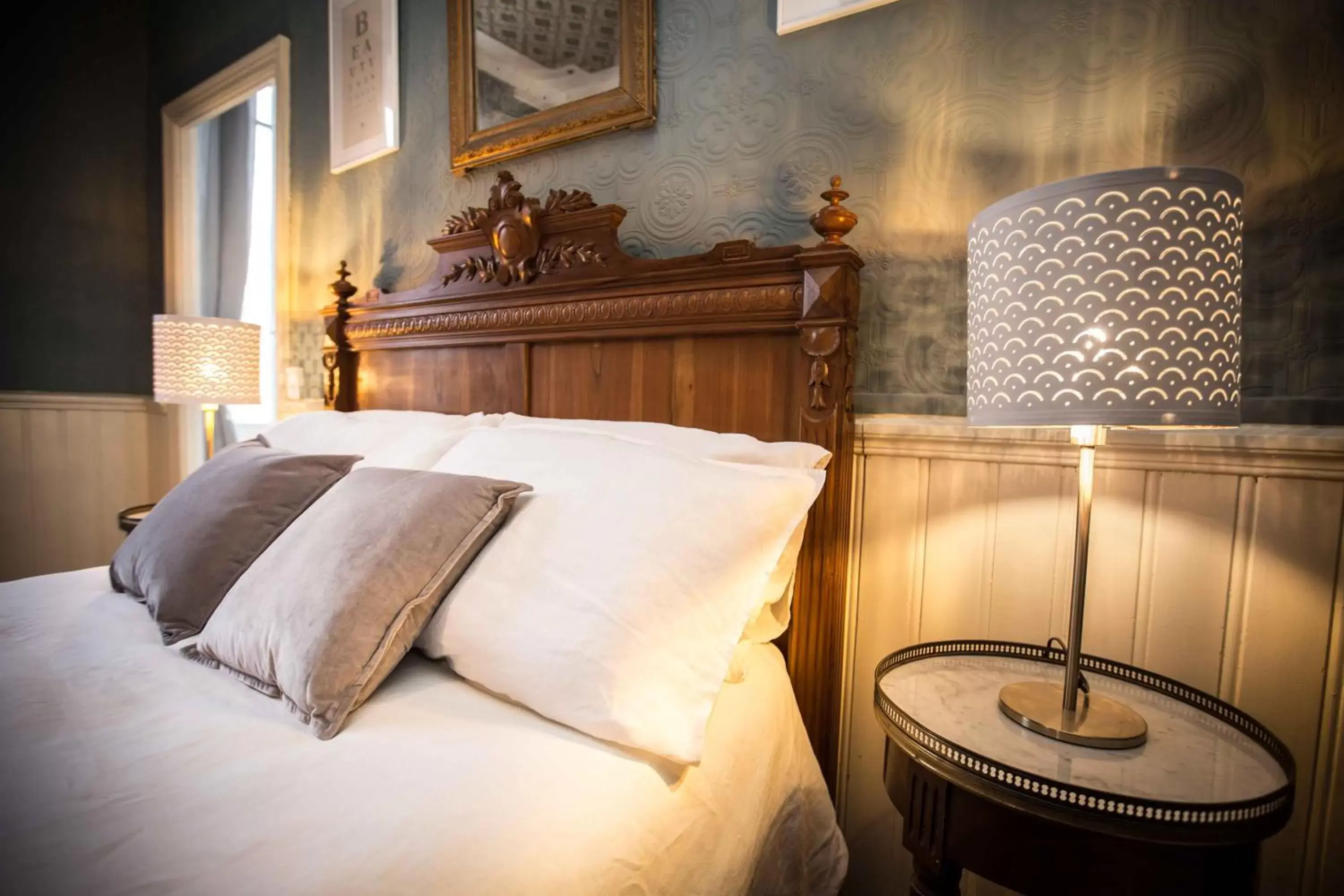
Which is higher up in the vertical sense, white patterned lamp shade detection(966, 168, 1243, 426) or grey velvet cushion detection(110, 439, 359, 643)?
white patterned lamp shade detection(966, 168, 1243, 426)

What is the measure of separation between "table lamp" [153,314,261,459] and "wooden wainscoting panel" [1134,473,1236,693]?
8.78 feet

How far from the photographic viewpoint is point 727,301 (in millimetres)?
1259

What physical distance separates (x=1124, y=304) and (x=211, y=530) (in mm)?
1461

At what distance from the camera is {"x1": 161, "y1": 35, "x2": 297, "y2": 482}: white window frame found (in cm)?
244

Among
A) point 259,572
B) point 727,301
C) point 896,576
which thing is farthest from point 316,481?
point 896,576

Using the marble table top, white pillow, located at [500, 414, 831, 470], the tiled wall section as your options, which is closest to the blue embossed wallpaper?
the tiled wall section

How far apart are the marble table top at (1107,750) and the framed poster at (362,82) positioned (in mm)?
2269

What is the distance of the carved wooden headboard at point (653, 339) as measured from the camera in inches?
45.9

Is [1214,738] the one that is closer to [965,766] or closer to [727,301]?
[965,766]

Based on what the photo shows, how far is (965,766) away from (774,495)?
0.42 meters

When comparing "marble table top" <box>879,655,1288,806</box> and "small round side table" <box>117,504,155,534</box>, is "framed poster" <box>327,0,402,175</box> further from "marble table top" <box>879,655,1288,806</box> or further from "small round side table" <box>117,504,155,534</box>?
"marble table top" <box>879,655,1288,806</box>

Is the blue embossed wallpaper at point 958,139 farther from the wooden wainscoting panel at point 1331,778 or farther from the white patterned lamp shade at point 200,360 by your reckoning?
the white patterned lamp shade at point 200,360

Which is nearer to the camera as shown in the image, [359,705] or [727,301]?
[359,705]

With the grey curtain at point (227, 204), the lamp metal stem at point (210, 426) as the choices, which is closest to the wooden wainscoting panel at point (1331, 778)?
the lamp metal stem at point (210, 426)
